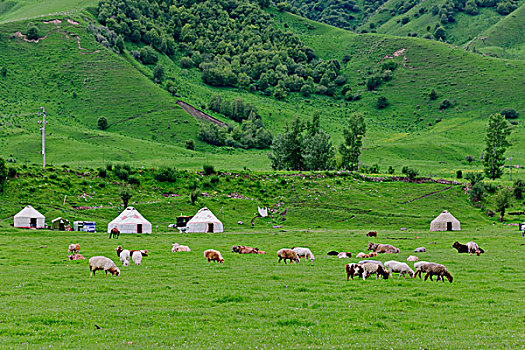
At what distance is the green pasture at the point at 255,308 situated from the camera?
12523 millimetres

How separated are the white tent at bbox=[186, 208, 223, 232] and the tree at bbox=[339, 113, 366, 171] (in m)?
60.1

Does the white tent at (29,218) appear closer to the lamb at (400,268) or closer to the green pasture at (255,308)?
the green pasture at (255,308)

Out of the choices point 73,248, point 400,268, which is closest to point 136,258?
point 73,248

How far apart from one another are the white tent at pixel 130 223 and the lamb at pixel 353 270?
41795 mm

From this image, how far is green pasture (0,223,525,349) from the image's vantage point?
493 inches

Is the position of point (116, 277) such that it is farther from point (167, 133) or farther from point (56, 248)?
point (167, 133)

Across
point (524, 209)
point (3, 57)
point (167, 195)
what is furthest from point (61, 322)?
point (3, 57)

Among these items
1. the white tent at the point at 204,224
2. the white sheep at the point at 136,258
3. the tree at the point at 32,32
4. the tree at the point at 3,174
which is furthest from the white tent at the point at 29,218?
the tree at the point at 32,32

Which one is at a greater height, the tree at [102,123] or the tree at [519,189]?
the tree at [102,123]

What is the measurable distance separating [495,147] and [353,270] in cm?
9960

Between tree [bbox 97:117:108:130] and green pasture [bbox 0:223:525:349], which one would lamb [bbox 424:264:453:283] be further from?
tree [bbox 97:117:108:130]

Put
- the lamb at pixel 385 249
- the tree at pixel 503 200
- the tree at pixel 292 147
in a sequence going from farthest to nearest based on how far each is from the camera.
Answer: the tree at pixel 292 147 → the tree at pixel 503 200 → the lamb at pixel 385 249

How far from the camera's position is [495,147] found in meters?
109

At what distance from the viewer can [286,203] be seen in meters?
79.1
